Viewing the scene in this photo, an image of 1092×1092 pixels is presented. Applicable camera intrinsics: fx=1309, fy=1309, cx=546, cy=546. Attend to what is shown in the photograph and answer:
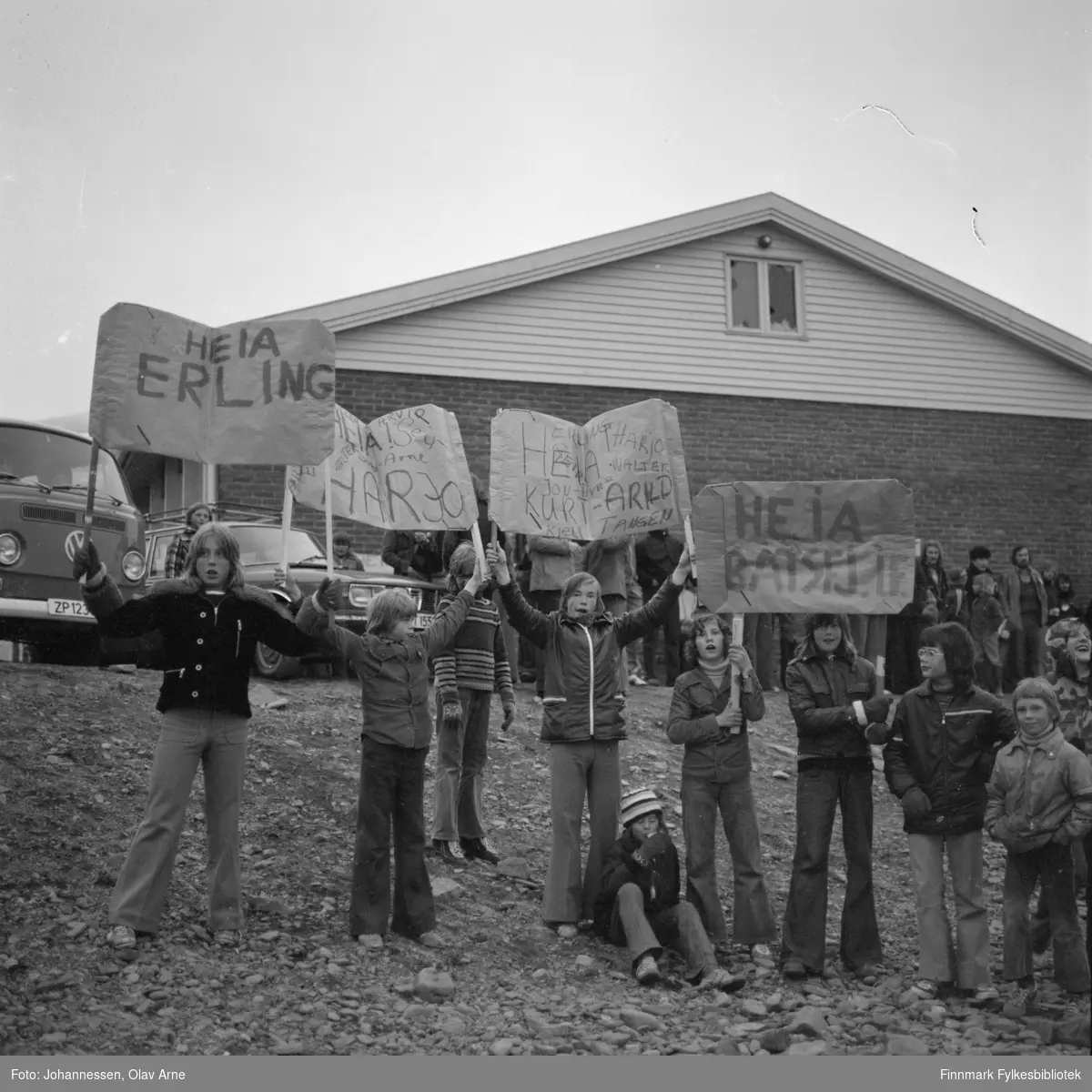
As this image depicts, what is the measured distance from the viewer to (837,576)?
6.95 metres

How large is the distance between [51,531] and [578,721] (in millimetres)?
5695

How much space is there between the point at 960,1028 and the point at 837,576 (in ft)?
7.53

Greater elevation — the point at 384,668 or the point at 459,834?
the point at 384,668

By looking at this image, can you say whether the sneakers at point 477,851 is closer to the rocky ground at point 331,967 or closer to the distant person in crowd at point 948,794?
the rocky ground at point 331,967

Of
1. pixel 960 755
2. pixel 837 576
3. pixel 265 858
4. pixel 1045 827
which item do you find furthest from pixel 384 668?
pixel 1045 827

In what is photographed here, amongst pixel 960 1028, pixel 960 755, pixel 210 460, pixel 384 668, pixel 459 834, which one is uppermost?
pixel 210 460

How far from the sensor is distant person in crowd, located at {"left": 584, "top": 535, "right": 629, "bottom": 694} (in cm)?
1091

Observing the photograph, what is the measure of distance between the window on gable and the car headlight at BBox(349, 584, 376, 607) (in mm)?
8167

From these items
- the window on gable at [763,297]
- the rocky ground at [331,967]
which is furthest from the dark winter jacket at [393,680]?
the window on gable at [763,297]

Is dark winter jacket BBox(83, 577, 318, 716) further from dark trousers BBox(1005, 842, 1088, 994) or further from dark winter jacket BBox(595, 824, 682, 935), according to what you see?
dark trousers BBox(1005, 842, 1088, 994)

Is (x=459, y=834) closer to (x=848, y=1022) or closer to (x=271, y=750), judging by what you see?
(x=271, y=750)

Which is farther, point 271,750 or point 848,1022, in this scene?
point 271,750

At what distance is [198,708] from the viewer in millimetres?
6301

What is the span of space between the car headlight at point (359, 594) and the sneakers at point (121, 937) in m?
6.15
